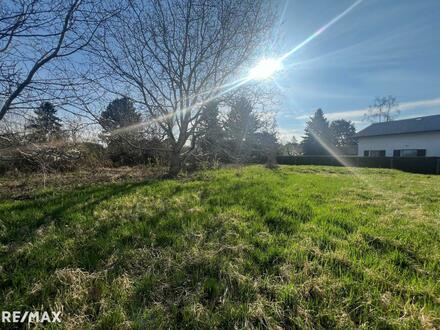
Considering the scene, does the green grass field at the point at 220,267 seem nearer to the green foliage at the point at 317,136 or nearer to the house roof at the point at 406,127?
the house roof at the point at 406,127

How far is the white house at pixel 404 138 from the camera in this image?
20.7 meters

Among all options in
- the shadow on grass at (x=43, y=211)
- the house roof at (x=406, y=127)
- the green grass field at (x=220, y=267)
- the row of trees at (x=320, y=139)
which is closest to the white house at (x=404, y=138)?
the house roof at (x=406, y=127)

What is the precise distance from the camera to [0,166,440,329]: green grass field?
142 cm

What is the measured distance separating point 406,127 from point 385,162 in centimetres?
772

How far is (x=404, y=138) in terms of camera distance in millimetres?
22672

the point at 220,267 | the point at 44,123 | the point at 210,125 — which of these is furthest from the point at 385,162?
the point at 44,123

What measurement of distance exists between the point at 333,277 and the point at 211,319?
1104 millimetres

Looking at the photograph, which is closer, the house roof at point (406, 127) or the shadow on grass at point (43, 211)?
the shadow on grass at point (43, 211)

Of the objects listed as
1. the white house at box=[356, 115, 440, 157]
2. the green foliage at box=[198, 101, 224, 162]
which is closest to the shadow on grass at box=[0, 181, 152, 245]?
the green foliage at box=[198, 101, 224, 162]

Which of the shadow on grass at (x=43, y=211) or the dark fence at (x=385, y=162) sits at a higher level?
the dark fence at (x=385, y=162)

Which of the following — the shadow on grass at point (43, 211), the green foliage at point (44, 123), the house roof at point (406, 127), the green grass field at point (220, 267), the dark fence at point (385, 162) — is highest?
the house roof at point (406, 127)

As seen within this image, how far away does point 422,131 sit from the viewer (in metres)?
21.1

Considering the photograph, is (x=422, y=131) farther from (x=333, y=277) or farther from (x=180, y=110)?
(x=333, y=277)

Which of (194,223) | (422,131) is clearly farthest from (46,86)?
(422,131)
